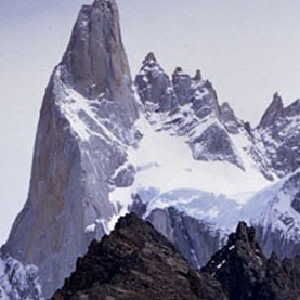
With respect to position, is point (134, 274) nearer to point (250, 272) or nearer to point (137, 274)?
point (137, 274)

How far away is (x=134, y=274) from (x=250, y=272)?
28674 millimetres

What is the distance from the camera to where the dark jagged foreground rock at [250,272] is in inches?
4697

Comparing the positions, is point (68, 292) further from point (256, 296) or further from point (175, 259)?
point (256, 296)

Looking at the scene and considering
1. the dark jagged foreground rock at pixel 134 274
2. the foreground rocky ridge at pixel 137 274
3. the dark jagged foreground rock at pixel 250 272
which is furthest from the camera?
the dark jagged foreground rock at pixel 250 272

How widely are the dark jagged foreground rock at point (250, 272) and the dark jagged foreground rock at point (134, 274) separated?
1430 cm

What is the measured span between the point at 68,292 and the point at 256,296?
27.1 metres

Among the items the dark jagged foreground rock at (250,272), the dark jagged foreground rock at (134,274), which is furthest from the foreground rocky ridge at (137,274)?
the dark jagged foreground rock at (250,272)

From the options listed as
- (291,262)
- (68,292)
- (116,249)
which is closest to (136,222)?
(116,249)

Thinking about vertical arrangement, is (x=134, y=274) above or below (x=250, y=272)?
below

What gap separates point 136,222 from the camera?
108 metres

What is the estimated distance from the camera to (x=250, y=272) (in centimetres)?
12312

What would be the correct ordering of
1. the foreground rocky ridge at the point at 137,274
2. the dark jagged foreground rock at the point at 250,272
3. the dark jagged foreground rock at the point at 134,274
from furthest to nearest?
1. the dark jagged foreground rock at the point at 250,272
2. the foreground rocky ridge at the point at 137,274
3. the dark jagged foreground rock at the point at 134,274

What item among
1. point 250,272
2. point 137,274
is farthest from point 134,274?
point 250,272

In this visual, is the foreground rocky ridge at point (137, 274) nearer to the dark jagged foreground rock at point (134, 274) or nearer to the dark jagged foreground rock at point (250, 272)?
the dark jagged foreground rock at point (134, 274)
